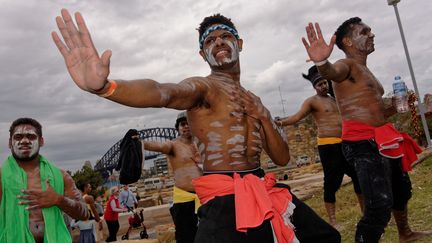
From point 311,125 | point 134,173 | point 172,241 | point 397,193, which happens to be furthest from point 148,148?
point 311,125

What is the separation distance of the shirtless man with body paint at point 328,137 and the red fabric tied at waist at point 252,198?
2.77m

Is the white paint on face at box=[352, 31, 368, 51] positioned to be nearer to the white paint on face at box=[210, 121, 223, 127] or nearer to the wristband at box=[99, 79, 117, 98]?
the white paint on face at box=[210, 121, 223, 127]

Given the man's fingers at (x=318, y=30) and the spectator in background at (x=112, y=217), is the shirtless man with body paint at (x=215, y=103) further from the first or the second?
the spectator in background at (x=112, y=217)

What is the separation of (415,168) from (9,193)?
10.9 metres

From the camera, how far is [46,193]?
11.9 feet

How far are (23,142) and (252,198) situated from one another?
8.51 ft

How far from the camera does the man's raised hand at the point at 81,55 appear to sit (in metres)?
1.99

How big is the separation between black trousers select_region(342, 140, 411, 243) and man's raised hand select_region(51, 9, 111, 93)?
9.06 feet

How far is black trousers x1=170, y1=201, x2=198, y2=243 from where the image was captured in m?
5.41

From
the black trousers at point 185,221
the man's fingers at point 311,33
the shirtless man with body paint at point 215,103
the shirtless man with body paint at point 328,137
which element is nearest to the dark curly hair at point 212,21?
the shirtless man with body paint at point 215,103

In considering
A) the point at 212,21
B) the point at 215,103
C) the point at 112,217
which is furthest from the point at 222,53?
the point at 112,217

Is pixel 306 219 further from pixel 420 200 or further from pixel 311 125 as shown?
pixel 311 125

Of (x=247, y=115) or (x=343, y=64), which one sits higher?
(x=343, y=64)

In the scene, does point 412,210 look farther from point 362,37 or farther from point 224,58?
point 224,58
